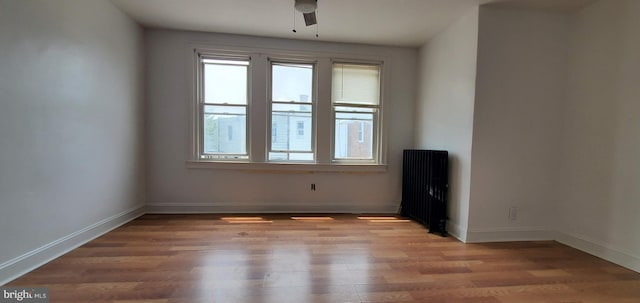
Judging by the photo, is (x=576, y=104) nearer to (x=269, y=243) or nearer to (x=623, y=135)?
(x=623, y=135)

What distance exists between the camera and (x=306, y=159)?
387cm

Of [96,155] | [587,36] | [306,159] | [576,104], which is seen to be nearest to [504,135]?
[576,104]

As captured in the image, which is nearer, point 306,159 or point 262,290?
point 262,290

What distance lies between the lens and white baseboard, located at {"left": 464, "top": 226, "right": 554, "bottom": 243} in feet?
9.25

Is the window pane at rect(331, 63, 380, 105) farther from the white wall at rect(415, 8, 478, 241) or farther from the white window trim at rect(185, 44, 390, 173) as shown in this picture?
the white wall at rect(415, 8, 478, 241)

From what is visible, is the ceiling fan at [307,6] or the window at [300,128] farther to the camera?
the window at [300,128]

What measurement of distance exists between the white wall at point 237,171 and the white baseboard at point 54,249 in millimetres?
701

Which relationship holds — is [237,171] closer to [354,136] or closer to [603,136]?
[354,136]

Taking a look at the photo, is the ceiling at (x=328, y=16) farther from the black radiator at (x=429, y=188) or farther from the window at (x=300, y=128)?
the black radiator at (x=429, y=188)

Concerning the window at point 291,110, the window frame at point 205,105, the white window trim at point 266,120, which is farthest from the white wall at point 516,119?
the window frame at point 205,105

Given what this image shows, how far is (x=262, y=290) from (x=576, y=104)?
138 inches

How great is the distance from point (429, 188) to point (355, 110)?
1526mm

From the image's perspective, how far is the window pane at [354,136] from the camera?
154 inches

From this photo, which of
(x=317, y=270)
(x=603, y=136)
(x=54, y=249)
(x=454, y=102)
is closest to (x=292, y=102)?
(x=454, y=102)
